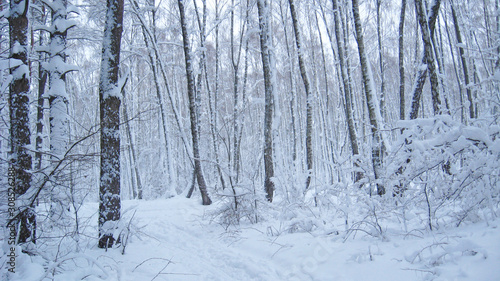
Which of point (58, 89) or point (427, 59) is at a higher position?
point (427, 59)

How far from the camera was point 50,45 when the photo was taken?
531 cm

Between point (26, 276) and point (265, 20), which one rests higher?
point (265, 20)

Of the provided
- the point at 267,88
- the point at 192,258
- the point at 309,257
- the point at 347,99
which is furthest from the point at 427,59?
the point at 192,258

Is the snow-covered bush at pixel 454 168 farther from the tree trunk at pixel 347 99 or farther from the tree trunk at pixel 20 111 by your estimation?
the tree trunk at pixel 347 99

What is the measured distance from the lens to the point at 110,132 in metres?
4.35

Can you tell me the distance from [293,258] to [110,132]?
332 cm

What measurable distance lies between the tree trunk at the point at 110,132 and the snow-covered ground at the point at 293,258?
18.6 inches

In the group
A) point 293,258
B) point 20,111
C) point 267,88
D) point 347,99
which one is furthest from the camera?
point 347,99

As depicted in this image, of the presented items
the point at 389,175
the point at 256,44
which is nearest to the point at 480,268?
the point at 389,175

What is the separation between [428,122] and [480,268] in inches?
65.0

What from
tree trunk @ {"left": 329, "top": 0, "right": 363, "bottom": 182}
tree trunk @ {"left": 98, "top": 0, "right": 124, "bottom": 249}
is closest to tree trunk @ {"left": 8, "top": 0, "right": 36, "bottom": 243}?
tree trunk @ {"left": 98, "top": 0, "right": 124, "bottom": 249}

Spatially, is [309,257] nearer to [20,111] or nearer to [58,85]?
[20,111]

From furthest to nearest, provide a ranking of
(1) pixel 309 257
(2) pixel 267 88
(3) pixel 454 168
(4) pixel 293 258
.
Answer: (2) pixel 267 88
(4) pixel 293 258
(1) pixel 309 257
(3) pixel 454 168

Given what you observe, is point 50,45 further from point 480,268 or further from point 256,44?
point 256,44
